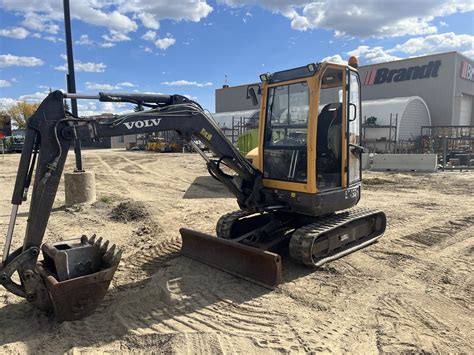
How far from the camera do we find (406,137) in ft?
89.2

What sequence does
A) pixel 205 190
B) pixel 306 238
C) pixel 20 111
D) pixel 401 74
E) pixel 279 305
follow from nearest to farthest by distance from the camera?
pixel 279 305, pixel 306 238, pixel 205 190, pixel 401 74, pixel 20 111

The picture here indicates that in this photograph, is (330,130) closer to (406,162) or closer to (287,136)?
(287,136)

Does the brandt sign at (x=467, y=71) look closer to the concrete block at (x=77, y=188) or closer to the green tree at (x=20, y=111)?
the concrete block at (x=77, y=188)

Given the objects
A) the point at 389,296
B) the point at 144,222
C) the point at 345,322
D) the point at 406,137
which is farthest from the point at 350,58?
the point at 406,137

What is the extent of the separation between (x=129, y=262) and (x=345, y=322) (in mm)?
3314

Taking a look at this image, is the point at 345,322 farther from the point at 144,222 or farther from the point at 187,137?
the point at 144,222

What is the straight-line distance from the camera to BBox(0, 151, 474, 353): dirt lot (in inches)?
143

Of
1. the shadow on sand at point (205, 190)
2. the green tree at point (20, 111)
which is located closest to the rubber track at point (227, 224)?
the shadow on sand at point (205, 190)

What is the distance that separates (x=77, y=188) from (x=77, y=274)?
226 inches

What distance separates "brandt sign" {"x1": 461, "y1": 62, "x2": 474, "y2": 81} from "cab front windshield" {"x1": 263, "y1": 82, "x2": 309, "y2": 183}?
92.4 feet

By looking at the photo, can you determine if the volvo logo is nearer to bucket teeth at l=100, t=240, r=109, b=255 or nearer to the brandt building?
bucket teeth at l=100, t=240, r=109, b=255

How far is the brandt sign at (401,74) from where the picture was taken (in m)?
28.4

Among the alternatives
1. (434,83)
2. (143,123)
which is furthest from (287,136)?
(434,83)

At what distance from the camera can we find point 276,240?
575cm
